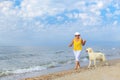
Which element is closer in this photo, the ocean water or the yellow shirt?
the yellow shirt

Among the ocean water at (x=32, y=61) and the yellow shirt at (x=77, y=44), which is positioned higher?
the yellow shirt at (x=77, y=44)

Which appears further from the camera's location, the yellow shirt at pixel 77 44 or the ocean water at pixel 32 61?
the ocean water at pixel 32 61

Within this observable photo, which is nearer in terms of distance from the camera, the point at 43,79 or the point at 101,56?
the point at 43,79

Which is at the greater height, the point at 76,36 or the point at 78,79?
the point at 76,36

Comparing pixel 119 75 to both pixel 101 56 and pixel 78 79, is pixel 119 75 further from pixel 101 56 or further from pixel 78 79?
pixel 101 56

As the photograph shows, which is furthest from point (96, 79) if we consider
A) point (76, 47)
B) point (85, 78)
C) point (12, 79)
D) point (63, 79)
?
point (12, 79)

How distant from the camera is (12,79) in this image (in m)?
18.1

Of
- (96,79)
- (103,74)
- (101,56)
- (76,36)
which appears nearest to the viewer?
(96,79)

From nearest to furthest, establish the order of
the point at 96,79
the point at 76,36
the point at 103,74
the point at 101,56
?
1. the point at 96,79
2. the point at 103,74
3. the point at 76,36
4. the point at 101,56

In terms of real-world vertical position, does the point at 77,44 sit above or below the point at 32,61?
above

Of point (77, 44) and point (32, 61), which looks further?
point (32, 61)

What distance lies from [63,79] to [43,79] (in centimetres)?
156

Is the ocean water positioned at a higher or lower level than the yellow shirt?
lower

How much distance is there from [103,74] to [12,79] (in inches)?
250
